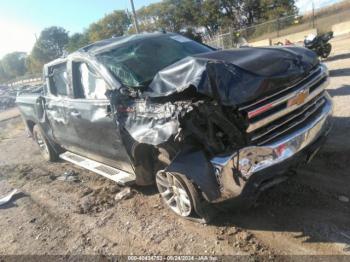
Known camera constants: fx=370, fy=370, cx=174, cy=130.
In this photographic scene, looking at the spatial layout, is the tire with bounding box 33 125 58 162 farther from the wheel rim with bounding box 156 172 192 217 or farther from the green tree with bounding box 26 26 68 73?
the green tree with bounding box 26 26 68 73

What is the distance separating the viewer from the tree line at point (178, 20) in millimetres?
45125

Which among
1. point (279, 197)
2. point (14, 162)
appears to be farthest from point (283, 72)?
point (14, 162)

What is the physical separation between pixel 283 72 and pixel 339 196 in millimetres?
1487

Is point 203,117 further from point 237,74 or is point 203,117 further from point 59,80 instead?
point 59,80

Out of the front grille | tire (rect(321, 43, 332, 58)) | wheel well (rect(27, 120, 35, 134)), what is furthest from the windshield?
tire (rect(321, 43, 332, 58))

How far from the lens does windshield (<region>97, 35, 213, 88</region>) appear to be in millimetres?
4504

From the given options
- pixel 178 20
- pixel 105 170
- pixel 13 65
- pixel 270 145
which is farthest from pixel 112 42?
pixel 13 65

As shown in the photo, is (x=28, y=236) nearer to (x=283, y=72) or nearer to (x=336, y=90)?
(x=283, y=72)

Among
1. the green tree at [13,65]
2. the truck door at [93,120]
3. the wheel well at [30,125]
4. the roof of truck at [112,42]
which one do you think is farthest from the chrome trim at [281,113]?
the green tree at [13,65]

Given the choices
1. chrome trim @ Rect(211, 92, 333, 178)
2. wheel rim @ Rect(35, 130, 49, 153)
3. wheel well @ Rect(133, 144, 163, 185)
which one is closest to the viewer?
chrome trim @ Rect(211, 92, 333, 178)

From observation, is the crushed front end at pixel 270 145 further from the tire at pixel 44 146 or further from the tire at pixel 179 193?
the tire at pixel 44 146

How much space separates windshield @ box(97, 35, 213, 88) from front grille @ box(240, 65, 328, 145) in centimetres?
157

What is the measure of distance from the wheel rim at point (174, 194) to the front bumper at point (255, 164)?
560 mm

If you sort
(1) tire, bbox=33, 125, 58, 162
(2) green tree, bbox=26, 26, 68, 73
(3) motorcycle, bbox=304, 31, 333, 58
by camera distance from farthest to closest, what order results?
1. (2) green tree, bbox=26, 26, 68, 73
2. (3) motorcycle, bbox=304, 31, 333, 58
3. (1) tire, bbox=33, 125, 58, 162
